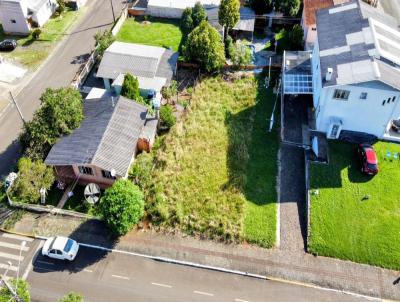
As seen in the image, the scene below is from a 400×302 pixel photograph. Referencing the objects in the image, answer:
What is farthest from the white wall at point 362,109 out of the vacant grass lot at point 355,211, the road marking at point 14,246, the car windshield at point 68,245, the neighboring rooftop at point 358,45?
the road marking at point 14,246

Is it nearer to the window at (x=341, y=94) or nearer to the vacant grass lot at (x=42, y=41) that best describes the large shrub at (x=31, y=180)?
the vacant grass lot at (x=42, y=41)

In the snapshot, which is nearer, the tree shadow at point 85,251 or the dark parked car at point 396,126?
the tree shadow at point 85,251

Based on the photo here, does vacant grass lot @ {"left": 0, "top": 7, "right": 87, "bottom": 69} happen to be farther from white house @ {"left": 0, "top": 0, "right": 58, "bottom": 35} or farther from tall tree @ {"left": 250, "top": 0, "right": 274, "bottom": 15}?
tall tree @ {"left": 250, "top": 0, "right": 274, "bottom": 15}

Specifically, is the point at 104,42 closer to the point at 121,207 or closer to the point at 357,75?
the point at 121,207

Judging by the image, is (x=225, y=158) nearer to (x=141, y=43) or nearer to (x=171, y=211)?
(x=171, y=211)

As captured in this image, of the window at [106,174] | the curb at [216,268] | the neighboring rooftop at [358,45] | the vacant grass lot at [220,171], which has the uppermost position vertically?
the neighboring rooftop at [358,45]

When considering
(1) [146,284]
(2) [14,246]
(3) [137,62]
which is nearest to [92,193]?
(2) [14,246]

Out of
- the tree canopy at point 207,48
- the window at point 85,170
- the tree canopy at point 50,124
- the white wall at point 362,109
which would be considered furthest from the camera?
the tree canopy at point 207,48
